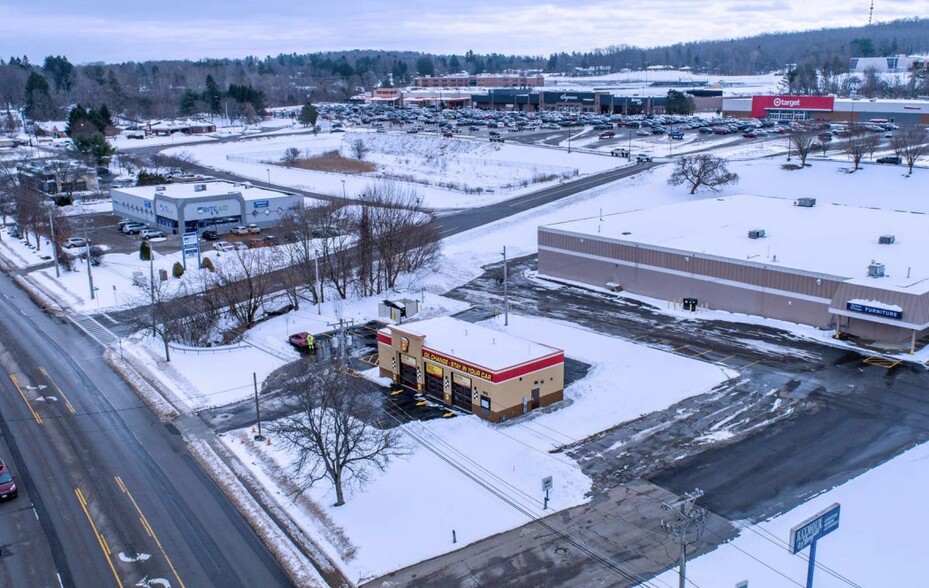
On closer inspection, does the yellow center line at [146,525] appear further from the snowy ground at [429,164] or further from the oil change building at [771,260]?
the snowy ground at [429,164]

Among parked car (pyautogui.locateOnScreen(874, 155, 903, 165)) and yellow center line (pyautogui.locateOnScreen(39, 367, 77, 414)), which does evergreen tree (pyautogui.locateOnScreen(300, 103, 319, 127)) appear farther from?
yellow center line (pyautogui.locateOnScreen(39, 367, 77, 414))

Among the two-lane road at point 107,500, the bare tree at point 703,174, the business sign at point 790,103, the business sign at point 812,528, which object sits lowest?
the two-lane road at point 107,500

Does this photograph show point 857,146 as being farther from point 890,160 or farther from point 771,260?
point 771,260

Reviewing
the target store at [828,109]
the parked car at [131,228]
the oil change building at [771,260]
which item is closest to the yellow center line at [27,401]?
the oil change building at [771,260]

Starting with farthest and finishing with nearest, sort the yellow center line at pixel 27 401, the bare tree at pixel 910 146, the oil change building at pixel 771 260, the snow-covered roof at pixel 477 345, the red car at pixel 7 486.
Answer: the bare tree at pixel 910 146, the oil change building at pixel 771 260, the snow-covered roof at pixel 477 345, the yellow center line at pixel 27 401, the red car at pixel 7 486

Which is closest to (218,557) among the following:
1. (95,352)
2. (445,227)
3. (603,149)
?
(95,352)

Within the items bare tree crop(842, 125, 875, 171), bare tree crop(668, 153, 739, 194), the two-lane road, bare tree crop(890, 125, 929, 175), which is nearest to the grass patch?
bare tree crop(668, 153, 739, 194)

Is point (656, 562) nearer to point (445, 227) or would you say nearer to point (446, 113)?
point (445, 227)
